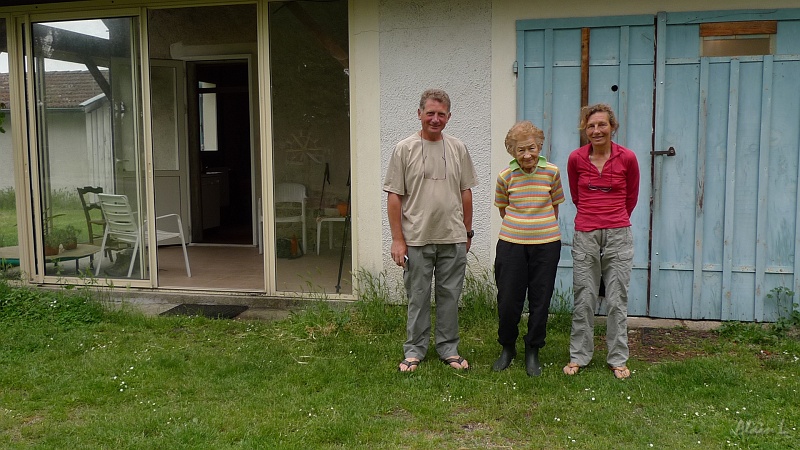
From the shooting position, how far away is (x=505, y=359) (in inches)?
175

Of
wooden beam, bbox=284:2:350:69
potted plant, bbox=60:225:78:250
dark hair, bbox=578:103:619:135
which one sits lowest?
potted plant, bbox=60:225:78:250

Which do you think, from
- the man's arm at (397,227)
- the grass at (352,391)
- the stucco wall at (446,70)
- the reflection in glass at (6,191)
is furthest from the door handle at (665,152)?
Result: the reflection in glass at (6,191)

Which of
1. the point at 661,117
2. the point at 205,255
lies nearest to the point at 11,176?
the point at 205,255

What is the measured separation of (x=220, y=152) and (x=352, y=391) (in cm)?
766

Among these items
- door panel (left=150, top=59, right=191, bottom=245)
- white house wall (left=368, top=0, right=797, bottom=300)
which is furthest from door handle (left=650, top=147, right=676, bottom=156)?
door panel (left=150, top=59, right=191, bottom=245)

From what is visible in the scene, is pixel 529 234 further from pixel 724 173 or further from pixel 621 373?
pixel 724 173

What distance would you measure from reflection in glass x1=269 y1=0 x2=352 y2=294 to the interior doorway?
9.06ft

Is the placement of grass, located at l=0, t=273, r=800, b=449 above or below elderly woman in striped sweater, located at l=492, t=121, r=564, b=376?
below

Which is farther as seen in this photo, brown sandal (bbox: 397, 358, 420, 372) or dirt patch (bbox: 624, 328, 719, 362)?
dirt patch (bbox: 624, 328, 719, 362)

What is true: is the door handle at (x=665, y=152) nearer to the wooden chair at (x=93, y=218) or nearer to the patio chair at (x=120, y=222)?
the patio chair at (x=120, y=222)

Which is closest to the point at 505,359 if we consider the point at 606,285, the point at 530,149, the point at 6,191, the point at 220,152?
the point at 606,285

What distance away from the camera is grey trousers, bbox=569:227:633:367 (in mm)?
4250

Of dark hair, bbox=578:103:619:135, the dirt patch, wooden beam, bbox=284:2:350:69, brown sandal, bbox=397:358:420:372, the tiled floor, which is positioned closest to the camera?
dark hair, bbox=578:103:619:135

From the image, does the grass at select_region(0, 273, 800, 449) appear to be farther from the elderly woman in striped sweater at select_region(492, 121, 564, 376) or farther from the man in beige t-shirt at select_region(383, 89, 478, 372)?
the elderly woman in striped sweater at select_region(492, 121, 564, 376)
